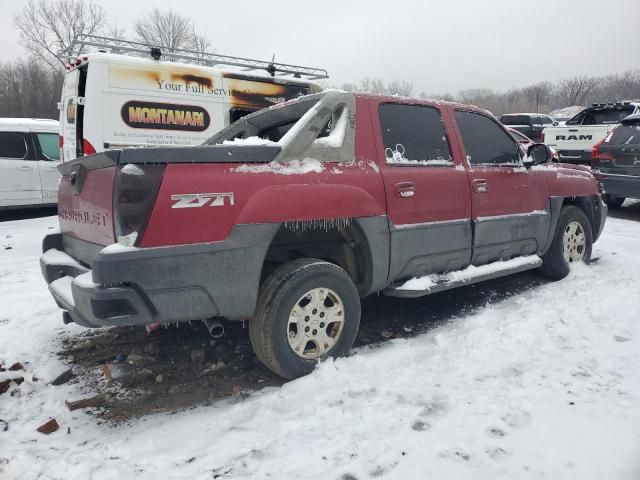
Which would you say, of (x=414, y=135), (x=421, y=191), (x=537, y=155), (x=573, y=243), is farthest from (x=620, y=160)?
(x=421, y=191)

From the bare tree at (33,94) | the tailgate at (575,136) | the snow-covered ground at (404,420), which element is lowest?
the snow-covered ground at (404,420)

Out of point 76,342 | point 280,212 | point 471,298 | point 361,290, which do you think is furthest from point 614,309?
point 76,342

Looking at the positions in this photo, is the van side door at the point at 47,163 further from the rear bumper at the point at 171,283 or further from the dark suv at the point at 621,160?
the dark suv at the point at 621,160

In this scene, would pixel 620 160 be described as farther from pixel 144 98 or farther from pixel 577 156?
pixel 144 98

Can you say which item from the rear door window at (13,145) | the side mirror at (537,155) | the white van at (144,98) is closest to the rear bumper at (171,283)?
the side mirror at (537,155)

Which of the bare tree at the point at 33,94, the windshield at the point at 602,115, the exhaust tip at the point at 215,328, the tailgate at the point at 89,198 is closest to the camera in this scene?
the tailgate at the point at 89,198

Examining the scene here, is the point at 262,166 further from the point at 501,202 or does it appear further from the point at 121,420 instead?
the point at 501,202

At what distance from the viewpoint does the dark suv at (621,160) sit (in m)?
8.11

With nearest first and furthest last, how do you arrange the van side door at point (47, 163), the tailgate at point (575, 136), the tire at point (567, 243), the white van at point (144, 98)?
the tire at point (567, 243) < the white van at point (144, 98) < the van side door at point (47, 163) < the tailgate at point (575, 136)

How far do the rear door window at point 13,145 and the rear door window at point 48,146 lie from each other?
272mm

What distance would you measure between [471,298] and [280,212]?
2.58 metres

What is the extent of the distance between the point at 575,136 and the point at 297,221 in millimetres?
10711

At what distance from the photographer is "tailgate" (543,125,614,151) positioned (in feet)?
35.1

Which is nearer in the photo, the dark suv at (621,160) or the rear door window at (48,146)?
the dark suv at (621,160)
